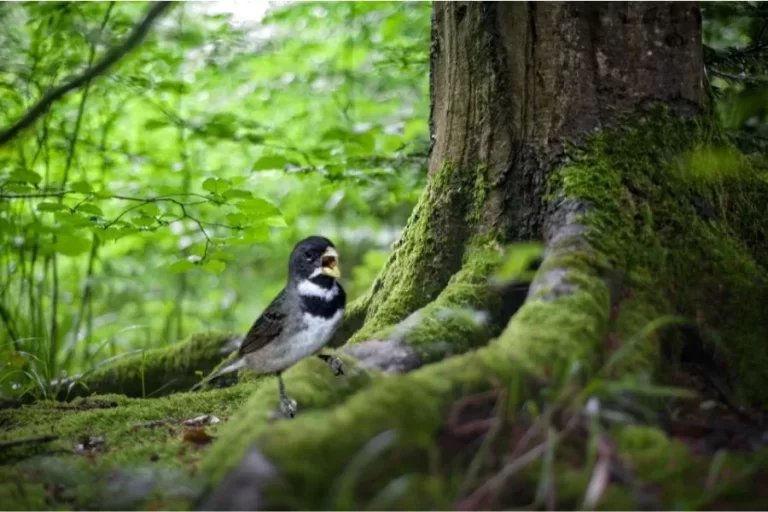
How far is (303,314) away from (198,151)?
5.94m

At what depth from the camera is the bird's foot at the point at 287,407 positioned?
3.05 metres

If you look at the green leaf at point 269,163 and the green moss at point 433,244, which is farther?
the green leaf at point 269,163

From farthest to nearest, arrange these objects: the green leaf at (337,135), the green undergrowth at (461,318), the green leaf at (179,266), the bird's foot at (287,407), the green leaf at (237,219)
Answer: the green leaf at (337,135)
the green leaf at (179,266)
the green leaf at (237,219)
the green undergrowth at (461,318)
the bird's foot at (287,407)

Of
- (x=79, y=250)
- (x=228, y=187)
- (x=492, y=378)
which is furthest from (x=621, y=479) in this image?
(x=79, y=250)

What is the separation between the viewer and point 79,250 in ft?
17.8

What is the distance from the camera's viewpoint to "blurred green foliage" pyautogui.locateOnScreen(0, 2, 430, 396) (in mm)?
5242

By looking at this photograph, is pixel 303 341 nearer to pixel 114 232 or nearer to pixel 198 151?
pixel 114 232

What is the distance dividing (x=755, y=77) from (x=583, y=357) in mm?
3286

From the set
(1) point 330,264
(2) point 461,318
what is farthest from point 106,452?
(2) point 461,318

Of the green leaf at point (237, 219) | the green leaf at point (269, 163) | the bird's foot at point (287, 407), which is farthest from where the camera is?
the green leaf at point (269, 163)

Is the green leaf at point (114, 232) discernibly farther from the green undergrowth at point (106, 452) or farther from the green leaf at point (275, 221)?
the green undergrowth at point (106, 452)

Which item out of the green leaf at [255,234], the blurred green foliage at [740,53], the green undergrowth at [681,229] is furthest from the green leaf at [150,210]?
the blurred green foliage at [740,53]

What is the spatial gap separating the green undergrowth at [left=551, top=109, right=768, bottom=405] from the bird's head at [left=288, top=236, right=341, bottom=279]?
3.90ft

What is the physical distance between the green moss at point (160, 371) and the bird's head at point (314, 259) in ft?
7.98
